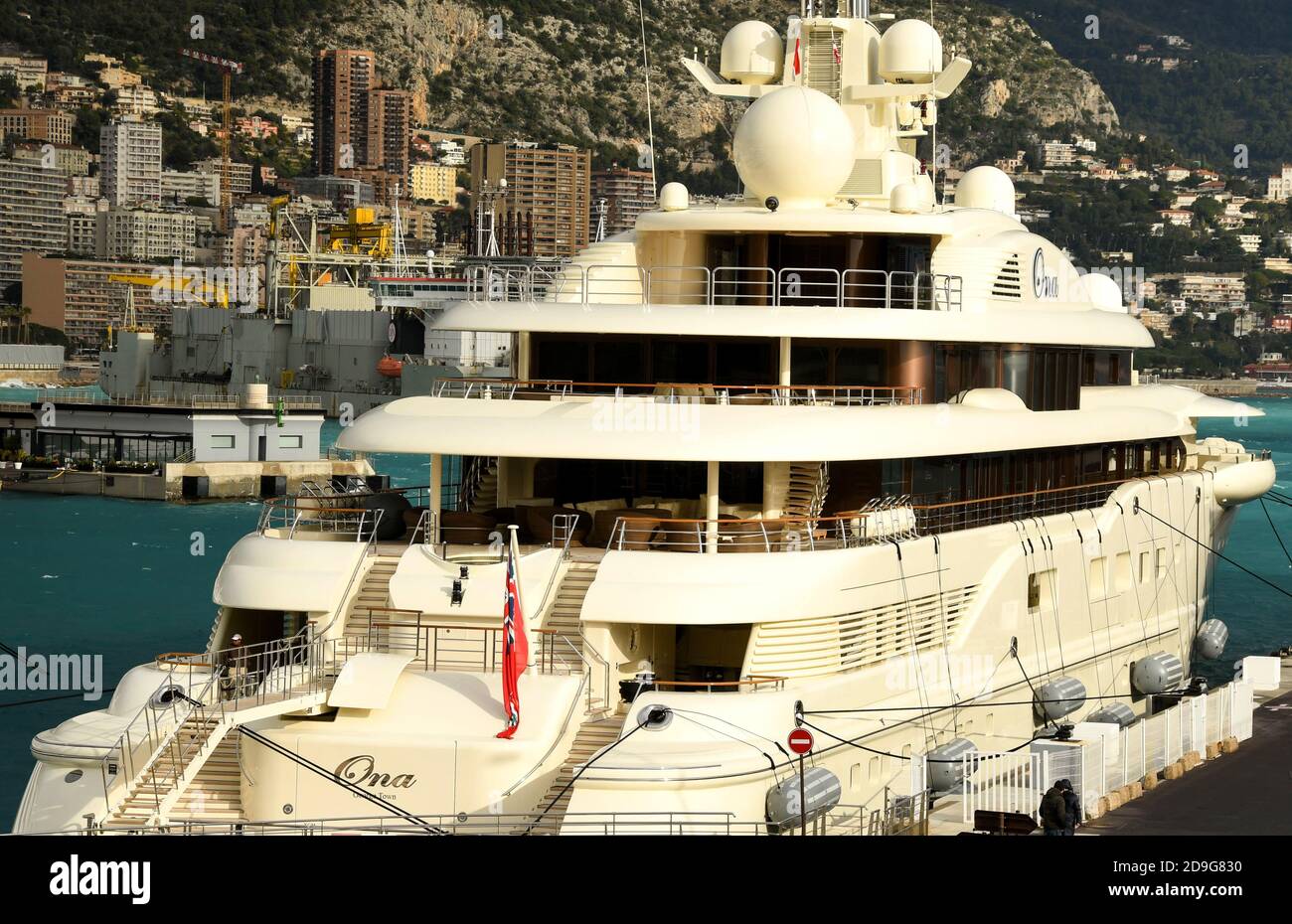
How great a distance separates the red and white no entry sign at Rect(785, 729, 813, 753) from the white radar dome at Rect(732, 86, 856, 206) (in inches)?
352

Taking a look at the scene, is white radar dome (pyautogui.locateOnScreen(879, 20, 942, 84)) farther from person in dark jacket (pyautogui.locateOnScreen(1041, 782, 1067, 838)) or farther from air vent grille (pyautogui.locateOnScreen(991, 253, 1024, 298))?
person in dark jacket (pyautogui.locateOnScreen(1041, 782, 1067, 838))

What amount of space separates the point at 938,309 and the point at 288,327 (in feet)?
481

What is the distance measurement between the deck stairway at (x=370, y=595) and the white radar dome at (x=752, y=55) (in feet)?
36.0

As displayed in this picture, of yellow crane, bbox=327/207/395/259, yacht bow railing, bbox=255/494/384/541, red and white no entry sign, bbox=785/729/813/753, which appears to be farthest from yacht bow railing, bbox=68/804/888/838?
yellow crane, bbox=327/207/395/259

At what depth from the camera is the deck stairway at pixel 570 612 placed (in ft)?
63.9

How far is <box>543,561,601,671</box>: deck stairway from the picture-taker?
1948cm

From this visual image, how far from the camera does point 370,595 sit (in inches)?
810

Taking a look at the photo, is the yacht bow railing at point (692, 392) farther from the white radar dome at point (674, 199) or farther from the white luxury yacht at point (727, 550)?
the white radar dome at point (674, 199)

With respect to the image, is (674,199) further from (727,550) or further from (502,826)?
(502,826)

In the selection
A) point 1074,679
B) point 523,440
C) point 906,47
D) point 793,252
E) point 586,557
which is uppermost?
point 906,47

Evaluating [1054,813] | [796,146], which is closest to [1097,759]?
[1054,813]

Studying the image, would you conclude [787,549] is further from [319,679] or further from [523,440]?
[319,679]
